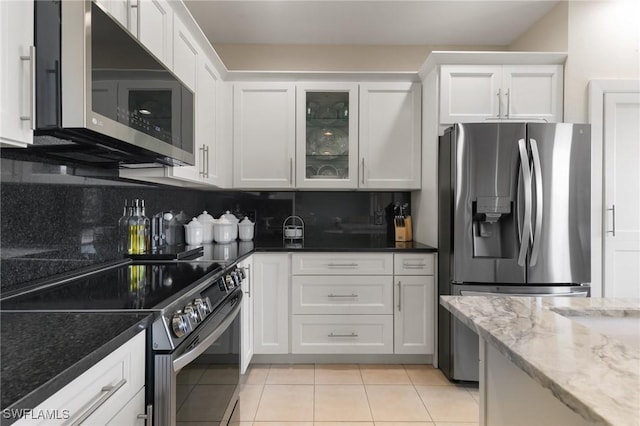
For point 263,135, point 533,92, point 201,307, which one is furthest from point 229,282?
point 533,92

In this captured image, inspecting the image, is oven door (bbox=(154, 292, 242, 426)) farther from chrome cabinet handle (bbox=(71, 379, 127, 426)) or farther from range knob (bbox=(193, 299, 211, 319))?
chrome cabinet handle (bbox=(71, 379, 127, 426))

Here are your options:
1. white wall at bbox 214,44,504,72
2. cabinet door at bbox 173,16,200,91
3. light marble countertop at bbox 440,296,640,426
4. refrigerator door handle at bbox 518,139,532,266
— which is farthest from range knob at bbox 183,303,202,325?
white wall at bbox 214,44,504,72

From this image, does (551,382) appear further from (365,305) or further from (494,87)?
(494,87)

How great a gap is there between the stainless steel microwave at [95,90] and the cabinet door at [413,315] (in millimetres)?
1893

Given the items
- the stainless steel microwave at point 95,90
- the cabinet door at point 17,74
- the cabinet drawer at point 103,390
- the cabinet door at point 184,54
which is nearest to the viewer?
the cabinet drawer at point 103,390

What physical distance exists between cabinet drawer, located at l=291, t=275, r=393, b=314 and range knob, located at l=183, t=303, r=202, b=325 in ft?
5.07

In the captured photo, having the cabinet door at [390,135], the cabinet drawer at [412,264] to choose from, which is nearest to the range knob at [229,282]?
the cabinet drawer at [412,264]

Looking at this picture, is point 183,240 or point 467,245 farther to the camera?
point 183,240

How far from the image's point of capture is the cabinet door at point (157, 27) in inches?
64.4

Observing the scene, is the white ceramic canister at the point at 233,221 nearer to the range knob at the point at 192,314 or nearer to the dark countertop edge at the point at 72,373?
the range knob at the point at 192,314

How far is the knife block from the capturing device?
3168 millimetres

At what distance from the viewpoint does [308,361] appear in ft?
9.18

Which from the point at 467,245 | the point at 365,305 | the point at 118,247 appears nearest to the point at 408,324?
the point at 365,305

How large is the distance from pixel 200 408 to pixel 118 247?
1.06 meters
